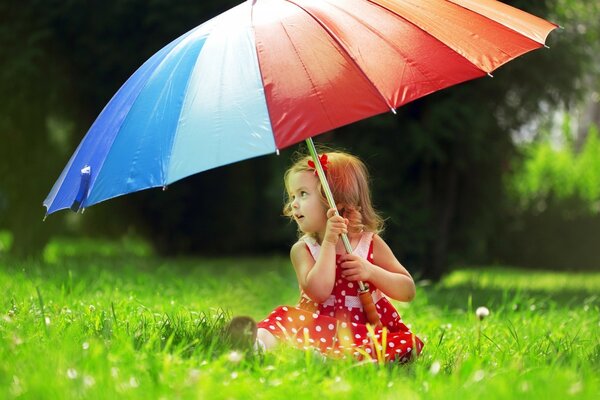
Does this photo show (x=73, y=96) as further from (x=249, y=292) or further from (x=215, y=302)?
(x=215, y=302)

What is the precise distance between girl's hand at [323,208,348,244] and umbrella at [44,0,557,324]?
17 centimetres

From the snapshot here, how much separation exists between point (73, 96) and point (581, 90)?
543cm

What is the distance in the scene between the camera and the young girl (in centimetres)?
355

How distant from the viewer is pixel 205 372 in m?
2.85

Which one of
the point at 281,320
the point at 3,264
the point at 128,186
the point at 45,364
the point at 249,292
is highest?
the point at 128,186

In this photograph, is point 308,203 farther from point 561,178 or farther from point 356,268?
point 561,178

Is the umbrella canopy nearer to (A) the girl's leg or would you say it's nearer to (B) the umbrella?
(B) the umbrella

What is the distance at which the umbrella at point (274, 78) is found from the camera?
3.09m

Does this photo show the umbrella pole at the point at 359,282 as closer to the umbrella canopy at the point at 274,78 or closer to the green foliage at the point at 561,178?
the umbrella canopy at the point at 274,78

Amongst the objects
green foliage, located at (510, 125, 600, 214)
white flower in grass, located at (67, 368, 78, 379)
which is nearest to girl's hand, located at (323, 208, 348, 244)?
white flower in grass, located at (67, 368, 78, 379)

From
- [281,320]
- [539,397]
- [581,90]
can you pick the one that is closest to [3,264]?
[281,320]

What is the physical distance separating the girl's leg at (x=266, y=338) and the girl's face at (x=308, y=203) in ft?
1.61

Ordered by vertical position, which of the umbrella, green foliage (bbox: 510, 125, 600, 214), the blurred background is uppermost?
the umbrella

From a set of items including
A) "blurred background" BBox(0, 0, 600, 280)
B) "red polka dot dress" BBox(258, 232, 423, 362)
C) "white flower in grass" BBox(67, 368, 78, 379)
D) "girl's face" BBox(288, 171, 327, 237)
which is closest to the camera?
"white flower in grass" BBox(67, 368, 78, 379)
